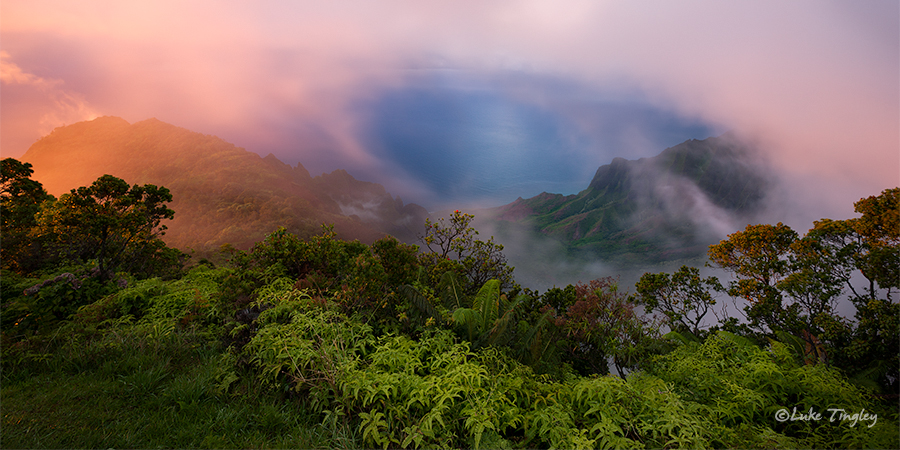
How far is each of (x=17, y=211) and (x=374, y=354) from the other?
9.79m

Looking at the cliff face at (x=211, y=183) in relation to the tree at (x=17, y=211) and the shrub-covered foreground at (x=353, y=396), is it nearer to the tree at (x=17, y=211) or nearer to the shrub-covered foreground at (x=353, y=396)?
the tree at (x=17, y=211)

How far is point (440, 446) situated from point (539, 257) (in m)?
46.0

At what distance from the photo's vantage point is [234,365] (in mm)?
4086

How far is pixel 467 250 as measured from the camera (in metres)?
9.47

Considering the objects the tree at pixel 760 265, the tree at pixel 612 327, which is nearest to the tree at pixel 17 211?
the tree at pixel 612 327

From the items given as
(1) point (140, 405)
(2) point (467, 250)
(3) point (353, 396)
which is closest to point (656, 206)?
(2) point (467, 250)

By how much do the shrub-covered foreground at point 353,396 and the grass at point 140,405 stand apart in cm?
1

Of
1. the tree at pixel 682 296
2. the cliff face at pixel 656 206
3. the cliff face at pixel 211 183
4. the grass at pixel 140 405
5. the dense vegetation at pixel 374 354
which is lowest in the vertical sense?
the grass at pixel 140 405

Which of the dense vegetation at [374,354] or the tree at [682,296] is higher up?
the tree at [682,296]

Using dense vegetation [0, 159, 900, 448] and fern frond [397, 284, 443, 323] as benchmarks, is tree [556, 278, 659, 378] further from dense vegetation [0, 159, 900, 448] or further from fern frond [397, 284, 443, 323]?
fern frond [397, 284, 443, 323]

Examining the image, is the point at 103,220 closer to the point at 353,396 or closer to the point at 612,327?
the point at 353,396

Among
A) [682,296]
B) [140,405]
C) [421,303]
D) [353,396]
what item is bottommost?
[140,405]

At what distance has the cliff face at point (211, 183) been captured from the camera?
33.2m

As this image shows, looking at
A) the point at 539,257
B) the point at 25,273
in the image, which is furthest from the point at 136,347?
the point at 539,257
